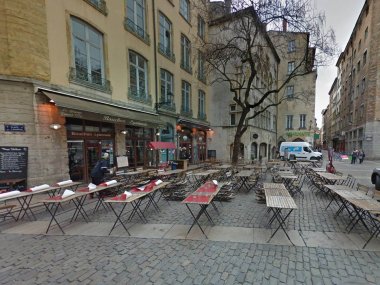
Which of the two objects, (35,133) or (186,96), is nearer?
(35,133)

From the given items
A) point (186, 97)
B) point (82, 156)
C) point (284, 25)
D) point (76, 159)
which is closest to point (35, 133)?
point (76, 159)

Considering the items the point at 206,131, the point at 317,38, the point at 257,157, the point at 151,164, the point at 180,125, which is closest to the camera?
the point at 317,38

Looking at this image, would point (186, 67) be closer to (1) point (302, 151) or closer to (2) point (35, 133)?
(2) point (35, 133)

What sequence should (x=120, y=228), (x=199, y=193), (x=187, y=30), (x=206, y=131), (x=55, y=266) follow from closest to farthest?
(x=55, y=266) → (x=120, y=228) → (x=199, y=193) → (x=187, y=30) → (x=206, y=131)

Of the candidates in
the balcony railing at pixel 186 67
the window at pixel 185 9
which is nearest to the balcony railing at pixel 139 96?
the balcony railing at pixel 186 67

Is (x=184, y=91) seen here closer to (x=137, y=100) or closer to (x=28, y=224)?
(x=137, y=100)

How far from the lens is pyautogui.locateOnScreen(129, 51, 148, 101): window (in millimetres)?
13297

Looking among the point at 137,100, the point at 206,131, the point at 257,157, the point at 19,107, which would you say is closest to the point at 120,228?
the point at 19,107

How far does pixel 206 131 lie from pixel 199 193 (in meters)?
18.2

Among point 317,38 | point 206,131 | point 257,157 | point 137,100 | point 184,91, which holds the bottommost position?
point 257,157

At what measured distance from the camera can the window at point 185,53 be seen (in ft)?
62.6

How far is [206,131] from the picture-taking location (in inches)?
920

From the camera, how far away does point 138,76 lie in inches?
549

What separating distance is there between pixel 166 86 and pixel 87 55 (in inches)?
286
